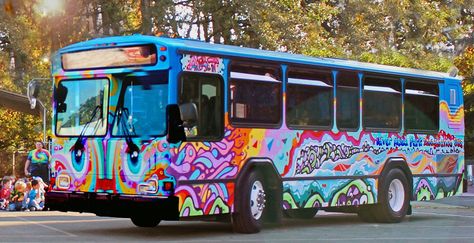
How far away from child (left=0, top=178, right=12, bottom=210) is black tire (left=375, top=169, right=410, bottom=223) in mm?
8282

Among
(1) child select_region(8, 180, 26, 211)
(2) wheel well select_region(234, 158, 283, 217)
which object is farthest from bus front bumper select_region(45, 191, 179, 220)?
(1) child select_region(8, 180, 26, 211)

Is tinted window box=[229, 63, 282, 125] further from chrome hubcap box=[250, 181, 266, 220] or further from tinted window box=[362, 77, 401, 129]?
tinted window box=[362, 77, 401, 129]

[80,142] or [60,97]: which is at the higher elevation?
[60,97]

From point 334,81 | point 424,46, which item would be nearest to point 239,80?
point 334,81

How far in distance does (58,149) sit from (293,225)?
4386mm

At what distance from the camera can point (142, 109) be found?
12.6m

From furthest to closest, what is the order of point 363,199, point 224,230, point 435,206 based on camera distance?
point 435,206, point 363,199, point 224,230

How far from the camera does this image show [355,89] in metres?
15.7

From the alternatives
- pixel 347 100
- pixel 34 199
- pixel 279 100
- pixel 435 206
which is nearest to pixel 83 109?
pixel 279 100

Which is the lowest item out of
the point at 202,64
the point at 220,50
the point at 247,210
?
the point at 247,210

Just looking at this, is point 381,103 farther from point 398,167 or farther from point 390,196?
point 390,196

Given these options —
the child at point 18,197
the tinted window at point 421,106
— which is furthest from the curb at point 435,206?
the child at point 18,197

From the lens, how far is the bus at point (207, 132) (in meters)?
12.4

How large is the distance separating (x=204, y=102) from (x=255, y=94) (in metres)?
1.05
